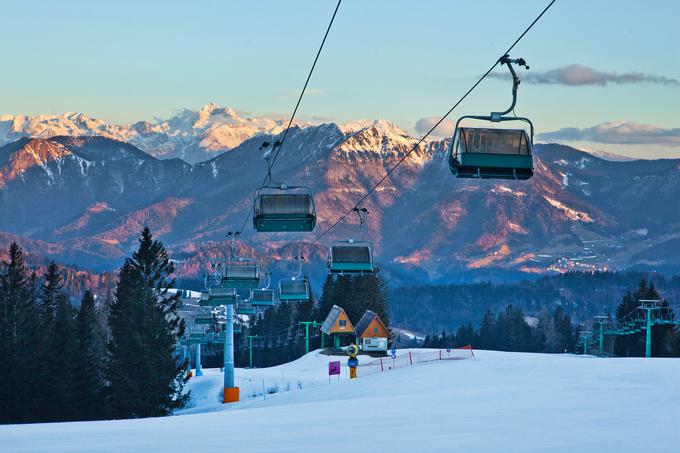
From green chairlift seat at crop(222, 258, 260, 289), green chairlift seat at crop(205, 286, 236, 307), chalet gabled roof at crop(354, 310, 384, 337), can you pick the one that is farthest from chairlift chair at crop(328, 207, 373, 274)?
chalet gabled roof at crop(354, 310, 384, 337)

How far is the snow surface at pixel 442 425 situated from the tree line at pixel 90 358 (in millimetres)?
35223

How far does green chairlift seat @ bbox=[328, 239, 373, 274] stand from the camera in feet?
140

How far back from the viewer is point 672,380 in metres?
32.1

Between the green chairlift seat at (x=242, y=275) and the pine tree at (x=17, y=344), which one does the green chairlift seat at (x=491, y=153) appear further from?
the pine tree at (x=17, y=344)

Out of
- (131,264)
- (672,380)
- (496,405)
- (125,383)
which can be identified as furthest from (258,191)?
(131,264)

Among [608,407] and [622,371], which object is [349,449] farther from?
[622,371]

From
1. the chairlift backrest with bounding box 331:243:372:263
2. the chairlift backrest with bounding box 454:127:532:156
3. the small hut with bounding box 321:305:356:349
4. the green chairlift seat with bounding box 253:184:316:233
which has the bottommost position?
the small hut with bounding box 321:305:356:349

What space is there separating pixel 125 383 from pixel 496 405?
44.8 meters

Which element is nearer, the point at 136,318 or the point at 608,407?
the point at 608,407

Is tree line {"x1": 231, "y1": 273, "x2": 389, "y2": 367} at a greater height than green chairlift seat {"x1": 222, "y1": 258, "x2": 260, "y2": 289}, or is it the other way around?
green chairlift seat {"x1": 222, "y1": 258, "x2": 260, "y2": 289}

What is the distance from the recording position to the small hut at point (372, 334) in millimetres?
121375

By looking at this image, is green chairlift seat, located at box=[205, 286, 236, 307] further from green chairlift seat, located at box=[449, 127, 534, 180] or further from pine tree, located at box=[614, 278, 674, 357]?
pine tree, located at box=[614, 278, 674, 357]

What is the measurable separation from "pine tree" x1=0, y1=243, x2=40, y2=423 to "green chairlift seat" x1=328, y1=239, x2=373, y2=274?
3436 cm

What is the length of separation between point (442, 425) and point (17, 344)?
57.5 m
